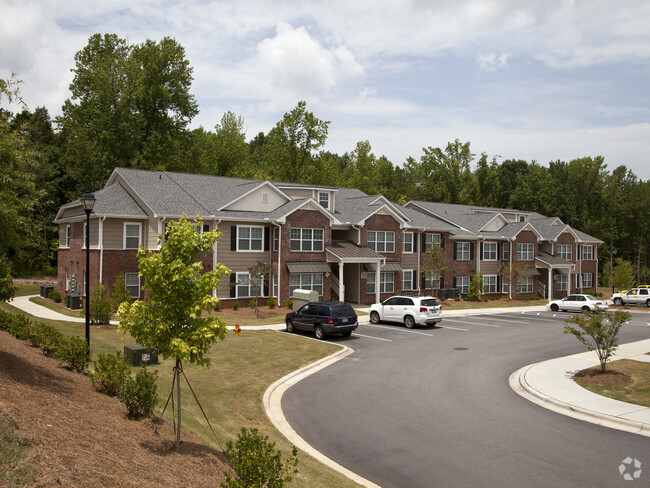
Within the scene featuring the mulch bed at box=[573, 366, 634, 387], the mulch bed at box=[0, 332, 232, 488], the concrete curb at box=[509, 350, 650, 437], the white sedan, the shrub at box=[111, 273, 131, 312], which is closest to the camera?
the mulch bed at box=[0, 332, 232, 488]

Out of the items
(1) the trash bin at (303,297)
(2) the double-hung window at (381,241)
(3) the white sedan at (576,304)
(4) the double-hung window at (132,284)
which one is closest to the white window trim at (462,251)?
(2) the double-hung window at (381,241)

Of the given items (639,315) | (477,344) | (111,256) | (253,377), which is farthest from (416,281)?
(253,377)

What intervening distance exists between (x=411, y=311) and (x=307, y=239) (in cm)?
1059

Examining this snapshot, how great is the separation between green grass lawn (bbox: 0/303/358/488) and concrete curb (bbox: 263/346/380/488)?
0.21 meters

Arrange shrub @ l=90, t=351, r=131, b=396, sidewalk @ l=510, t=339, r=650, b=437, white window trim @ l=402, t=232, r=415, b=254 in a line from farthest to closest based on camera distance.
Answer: white window trim @ l=402, t=232, r=415, b=254 → sidewalk @ l=510, t=339, r=650, b=437 → shrub @ l=90, t=351, r=131, b=396

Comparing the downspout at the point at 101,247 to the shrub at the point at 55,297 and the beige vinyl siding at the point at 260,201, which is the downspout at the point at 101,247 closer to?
the shrub at the point at 55,297

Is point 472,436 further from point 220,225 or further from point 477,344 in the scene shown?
point 220,225

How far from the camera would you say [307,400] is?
14.6 meters

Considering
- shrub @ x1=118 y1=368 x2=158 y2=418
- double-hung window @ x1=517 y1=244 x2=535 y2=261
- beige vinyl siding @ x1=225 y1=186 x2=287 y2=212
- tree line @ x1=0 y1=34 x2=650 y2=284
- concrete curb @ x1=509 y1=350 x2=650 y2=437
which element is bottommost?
concrete curb @ x1=509 y1=350 x2=650 y2=437

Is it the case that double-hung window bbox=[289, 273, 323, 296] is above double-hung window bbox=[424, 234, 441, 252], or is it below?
below

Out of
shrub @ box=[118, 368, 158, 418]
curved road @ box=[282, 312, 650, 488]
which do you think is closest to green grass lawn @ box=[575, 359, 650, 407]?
curved road @ box=[282, 312, 650, 488]

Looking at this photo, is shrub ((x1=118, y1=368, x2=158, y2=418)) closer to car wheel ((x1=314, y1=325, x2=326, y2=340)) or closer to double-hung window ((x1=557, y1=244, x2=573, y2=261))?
car wheel ((x1=314, y1=325, x2=326, y2=340))

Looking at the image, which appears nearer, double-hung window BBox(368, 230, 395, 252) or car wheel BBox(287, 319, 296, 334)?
car wheel BBox(287, 319, 296, 334)

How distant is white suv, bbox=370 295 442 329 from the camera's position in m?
28.3
